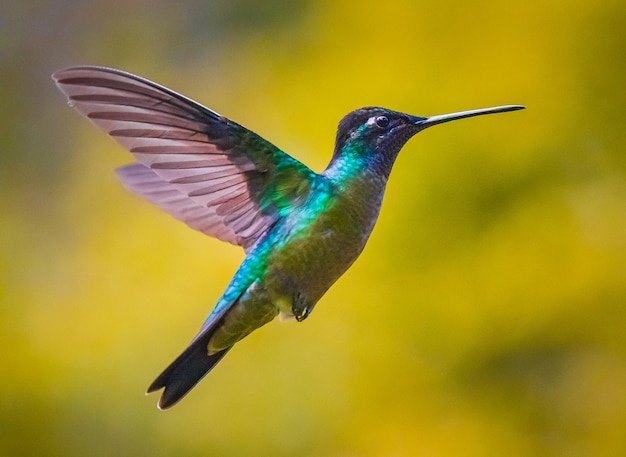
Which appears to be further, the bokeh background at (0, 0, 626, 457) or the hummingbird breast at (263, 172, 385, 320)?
the bokeh background at (0, 0, 626, 457)

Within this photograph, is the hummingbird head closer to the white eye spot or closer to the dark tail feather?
the white eye spot

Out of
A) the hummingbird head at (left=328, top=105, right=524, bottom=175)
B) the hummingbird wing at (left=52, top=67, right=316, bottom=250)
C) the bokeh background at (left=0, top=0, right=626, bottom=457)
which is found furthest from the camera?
the bokeh background at (left=0, top=0, right=626, bottom=457)

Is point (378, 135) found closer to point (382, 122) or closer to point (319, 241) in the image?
point (382, 122)

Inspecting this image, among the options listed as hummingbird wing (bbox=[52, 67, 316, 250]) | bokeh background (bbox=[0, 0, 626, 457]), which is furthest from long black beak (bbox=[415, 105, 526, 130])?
bokeh background (bbox=[0, 0, 626, 457])

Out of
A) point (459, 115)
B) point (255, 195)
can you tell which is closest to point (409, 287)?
point (255, 195)

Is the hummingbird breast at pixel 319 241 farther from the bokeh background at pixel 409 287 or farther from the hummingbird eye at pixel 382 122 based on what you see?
the bokeh background at pixel 409 287

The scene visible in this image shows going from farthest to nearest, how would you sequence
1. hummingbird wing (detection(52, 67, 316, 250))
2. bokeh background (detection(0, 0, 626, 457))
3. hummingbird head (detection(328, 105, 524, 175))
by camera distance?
bokeh background (detection(0, 0, 626, 457)) < hummingbird head (detection(328, 105, 524, 175)) < hummingbird wing (detection(52, 67, 316, 250))

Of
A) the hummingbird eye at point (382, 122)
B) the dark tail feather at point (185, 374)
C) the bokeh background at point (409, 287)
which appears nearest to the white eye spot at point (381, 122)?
the hummingbird eye at point (382, 122)
